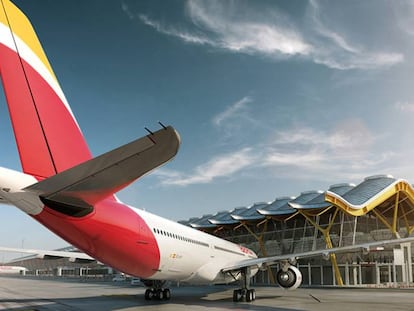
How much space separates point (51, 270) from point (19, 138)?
119741 mm

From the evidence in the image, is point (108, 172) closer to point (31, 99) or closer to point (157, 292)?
point (31, 99)

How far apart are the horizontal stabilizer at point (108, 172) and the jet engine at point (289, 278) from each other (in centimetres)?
1334

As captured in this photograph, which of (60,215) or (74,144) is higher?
(74,144)

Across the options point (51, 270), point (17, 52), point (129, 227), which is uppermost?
point (17, 52)

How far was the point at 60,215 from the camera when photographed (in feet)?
36.4

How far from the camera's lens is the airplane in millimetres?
7828

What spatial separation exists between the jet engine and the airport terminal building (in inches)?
733

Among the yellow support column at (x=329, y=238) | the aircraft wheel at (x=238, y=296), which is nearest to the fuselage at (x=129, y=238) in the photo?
the aircraft wheel at (x=238, y=296)

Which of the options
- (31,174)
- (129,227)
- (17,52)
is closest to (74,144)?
(31,174)

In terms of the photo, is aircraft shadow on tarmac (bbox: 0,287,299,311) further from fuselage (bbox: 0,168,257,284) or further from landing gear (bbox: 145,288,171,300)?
fuselage (bbox: 0,168,257,284)

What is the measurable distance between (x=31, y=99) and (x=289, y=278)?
15.6 m

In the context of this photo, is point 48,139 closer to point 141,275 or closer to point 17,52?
point 17,52

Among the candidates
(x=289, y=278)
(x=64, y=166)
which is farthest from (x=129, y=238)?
(x=289, y=278)

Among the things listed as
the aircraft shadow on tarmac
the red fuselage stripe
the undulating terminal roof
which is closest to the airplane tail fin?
the red fuselage stripe
